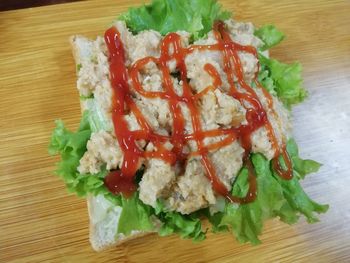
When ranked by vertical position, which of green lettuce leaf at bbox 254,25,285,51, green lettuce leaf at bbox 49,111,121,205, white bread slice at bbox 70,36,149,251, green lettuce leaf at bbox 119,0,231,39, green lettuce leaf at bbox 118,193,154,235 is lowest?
white bread slice at bbox 70,36,149,251

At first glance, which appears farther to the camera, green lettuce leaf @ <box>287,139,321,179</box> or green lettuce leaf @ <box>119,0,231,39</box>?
green lettuce leaf @ <box>119,0,231,39</box>

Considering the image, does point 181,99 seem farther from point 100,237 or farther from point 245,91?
point 100,237

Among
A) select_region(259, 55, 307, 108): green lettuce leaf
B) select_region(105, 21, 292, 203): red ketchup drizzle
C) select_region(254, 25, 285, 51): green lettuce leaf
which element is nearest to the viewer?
select_region(105, 21, 292, 203): red ketchup drizzle

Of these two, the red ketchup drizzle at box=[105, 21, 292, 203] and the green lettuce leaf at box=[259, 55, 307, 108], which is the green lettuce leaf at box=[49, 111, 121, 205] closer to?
the red ketchup drizzle at box=[105, 21, 292, 203]

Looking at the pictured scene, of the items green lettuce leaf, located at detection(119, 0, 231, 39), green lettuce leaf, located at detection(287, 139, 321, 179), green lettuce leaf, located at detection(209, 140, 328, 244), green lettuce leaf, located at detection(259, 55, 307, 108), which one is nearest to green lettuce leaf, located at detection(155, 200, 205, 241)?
green lettuce leaf, located at detection(209, 140, 328, 244)

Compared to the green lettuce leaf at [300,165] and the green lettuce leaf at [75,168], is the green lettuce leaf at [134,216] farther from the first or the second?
the green lettuce leaf at [300,165]

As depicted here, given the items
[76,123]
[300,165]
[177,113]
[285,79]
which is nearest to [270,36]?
[285,79]
